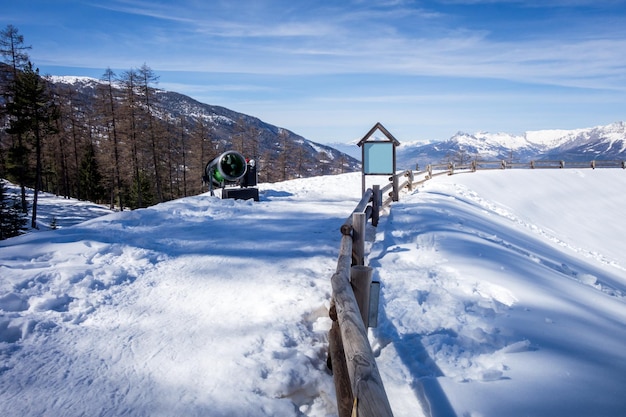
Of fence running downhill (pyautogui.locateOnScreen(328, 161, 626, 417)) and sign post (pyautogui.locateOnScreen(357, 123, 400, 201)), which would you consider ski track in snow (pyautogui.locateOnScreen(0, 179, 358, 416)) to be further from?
sign post (pyautogui.locateOnScreen(357, 123, 400, 201))

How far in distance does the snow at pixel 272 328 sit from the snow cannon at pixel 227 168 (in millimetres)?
7113

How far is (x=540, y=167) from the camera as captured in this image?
34219mm

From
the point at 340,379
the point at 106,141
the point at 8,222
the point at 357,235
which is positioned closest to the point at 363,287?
the point at 340,379

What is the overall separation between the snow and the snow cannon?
711cm

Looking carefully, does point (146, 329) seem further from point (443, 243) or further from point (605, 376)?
point (443, 243)

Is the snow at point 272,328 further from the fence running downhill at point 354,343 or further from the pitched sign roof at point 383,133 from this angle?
the pitched sign roof at point 383,133

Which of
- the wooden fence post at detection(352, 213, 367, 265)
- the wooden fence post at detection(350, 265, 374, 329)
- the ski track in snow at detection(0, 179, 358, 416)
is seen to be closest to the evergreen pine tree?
the ski track in snow at detection(0, 179, 358, 416)

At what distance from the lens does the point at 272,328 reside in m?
4.02

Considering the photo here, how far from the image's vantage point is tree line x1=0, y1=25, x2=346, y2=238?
24.9m

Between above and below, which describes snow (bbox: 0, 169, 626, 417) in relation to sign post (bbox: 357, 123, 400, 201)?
below

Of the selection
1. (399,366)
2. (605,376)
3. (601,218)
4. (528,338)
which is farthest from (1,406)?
(601,218)

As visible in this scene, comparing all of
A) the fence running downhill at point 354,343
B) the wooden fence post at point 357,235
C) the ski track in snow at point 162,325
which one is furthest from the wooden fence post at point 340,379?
the wooden fence post at point 357,235

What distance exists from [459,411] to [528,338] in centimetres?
143

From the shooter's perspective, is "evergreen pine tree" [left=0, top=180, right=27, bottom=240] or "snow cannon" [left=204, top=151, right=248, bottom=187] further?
"evergreen pine tree" [left=0, top=180, right=27, bottom=240]
